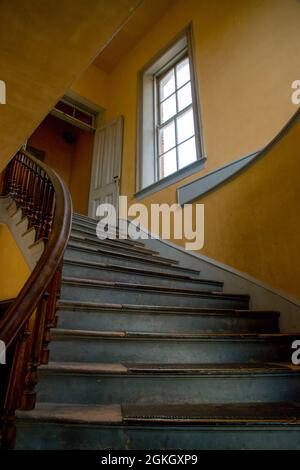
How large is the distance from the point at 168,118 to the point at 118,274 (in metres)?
3.20

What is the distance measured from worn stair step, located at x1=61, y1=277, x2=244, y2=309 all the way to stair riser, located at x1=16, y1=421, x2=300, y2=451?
83 cm

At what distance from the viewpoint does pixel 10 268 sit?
129 inches

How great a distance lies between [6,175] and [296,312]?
3624 mm

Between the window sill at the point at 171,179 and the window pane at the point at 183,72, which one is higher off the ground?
the window pane at the point at 183,72

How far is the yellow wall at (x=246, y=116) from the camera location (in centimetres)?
223

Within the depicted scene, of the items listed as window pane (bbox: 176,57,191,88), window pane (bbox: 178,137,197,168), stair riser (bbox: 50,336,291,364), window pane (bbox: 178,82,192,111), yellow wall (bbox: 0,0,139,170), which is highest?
window pane (bbox: 176,57,191,88)

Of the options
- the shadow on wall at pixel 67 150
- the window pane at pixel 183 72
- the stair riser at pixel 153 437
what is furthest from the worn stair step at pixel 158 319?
the shadow on wall at pixel 67 150

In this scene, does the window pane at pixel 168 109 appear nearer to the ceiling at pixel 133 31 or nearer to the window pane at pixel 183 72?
the window pane at pixel 183 72

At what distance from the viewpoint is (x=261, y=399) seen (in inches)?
51.8

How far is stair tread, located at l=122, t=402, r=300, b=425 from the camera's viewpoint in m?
1.03

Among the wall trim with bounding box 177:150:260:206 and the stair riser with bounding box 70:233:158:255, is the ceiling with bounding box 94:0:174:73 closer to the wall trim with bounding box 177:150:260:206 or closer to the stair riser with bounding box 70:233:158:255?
the wall trim with bounding box 177:150:260:206

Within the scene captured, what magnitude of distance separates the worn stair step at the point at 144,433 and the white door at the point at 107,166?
3.67 m

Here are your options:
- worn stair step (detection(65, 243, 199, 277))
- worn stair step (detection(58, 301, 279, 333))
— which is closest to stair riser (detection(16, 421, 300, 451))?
worn stair step (detection(58, 301, 279, 333))
